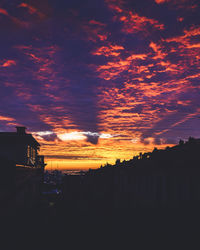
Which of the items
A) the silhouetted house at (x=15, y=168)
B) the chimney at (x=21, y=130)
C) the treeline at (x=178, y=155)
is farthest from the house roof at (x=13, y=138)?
the treeline at (x=178, y=155)

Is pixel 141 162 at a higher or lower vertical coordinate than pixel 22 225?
higher

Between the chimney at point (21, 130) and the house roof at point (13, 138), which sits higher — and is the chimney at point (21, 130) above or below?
above

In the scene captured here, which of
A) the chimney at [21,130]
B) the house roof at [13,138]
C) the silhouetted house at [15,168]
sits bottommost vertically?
the silhouetted house at [15,168]

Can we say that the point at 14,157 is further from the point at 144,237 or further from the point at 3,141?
the point at 144,237

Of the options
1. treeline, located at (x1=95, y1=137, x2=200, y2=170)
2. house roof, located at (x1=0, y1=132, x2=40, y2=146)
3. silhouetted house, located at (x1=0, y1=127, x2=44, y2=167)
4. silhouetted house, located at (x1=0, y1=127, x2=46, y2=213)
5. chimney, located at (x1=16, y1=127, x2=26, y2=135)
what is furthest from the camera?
chimney, located at (x1=16, y1=127, x2=26, y2=135)

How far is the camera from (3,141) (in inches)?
1075

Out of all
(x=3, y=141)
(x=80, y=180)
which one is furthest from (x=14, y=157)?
(x=80, y=180)

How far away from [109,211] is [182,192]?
7268mm

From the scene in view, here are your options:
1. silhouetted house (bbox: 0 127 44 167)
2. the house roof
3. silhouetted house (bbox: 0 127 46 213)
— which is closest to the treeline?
silhouetted house (bbox: 0 127 46 213)

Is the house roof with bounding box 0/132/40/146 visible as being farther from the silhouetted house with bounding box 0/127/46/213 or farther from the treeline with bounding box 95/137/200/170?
the treeline with bounding box 95/137/200/170

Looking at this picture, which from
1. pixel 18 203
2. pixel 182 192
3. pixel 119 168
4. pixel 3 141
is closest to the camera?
pixel 182 192

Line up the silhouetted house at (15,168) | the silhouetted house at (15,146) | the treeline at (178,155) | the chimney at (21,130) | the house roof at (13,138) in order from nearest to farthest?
the treeline at (178,155), the silhouetted house at (15,168), the silhouetted house at (15,146), the house roof at (13,138), the chimney at (21,130)

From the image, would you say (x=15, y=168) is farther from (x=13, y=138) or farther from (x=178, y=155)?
(x=178, y=155)

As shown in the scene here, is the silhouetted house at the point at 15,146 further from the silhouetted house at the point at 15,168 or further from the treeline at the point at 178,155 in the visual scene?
the treeline at the point at 178,155
